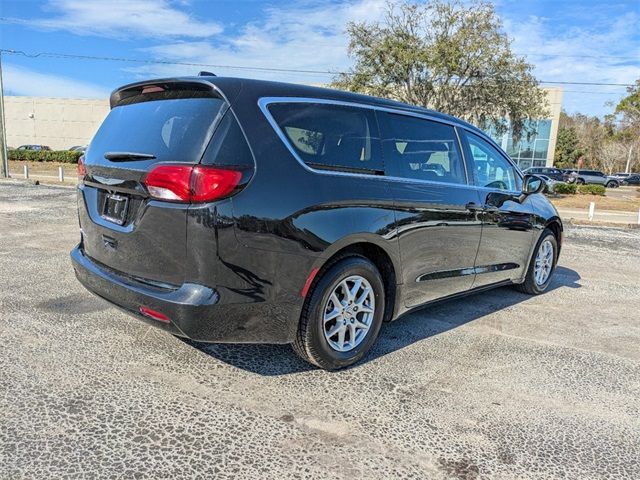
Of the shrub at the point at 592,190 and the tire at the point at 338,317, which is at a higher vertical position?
A: the shrub at the point at 592,190

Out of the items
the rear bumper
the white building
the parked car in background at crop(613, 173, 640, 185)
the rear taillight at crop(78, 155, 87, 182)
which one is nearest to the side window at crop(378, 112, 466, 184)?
the rear bumper

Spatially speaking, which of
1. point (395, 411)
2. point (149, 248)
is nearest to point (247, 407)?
point (395, 411)

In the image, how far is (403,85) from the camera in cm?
2241

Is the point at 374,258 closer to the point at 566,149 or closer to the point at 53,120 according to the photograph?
the point at 53,120

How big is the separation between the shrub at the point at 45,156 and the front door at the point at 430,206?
1608 inches

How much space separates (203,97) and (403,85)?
832 inches

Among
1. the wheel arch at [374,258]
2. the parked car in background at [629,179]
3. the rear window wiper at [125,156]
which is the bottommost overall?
the wheel arch at [374,258]

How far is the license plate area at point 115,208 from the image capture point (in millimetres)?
2887

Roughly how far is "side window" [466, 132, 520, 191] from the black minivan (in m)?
0.61

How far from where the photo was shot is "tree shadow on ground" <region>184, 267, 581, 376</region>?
334 cm

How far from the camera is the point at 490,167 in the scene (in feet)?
15.3

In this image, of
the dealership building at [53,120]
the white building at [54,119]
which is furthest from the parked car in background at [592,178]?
the white building at [54,119]

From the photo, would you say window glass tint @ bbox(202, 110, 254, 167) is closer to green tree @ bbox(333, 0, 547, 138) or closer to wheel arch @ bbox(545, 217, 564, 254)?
wheel arch @ bbox(545, 217, 564, 254)

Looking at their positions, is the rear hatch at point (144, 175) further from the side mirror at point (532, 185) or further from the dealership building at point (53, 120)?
the dealership building at point (53, 120)
